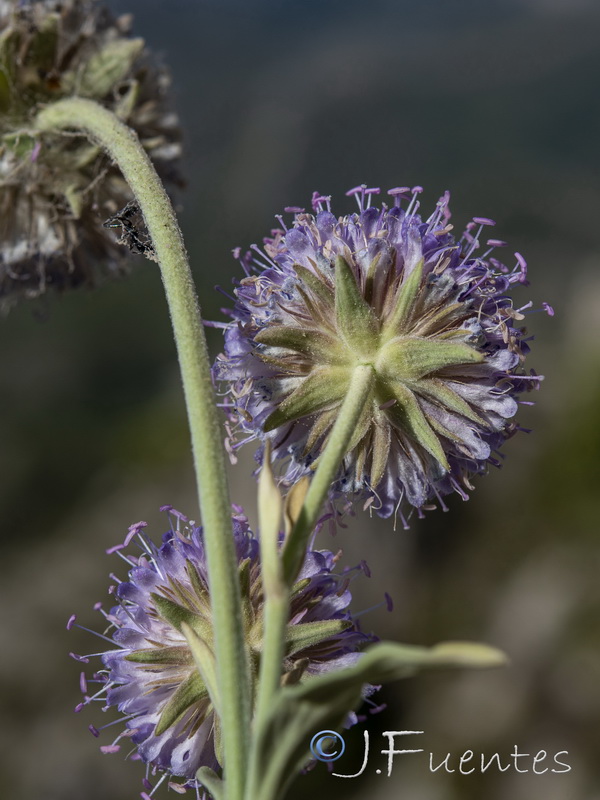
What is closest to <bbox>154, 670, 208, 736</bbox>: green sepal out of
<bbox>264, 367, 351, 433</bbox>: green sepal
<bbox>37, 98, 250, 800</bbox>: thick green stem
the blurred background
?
<bbox>37, 98, 250, 800</bbox>: thick green stem

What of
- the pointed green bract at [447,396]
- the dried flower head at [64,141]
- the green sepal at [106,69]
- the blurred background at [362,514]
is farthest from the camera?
the blurred background at [362,514]

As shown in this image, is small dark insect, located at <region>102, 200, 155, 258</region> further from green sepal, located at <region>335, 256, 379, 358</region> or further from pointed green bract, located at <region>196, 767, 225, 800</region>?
pointed green bract, located at <region>196, 767, 225, 800</region>

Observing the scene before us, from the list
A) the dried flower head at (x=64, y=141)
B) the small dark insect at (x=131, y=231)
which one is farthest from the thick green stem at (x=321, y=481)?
the dried flower head at (x=64, y=141)

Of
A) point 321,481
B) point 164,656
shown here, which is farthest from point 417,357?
point 164,656

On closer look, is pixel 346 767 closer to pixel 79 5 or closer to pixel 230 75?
pixel 79 5

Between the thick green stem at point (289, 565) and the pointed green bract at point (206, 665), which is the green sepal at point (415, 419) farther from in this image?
the pointed green bract at point (206, 665)

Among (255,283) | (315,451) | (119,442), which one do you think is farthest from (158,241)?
(119,442)

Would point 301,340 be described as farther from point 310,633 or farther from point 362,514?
point 362,514
